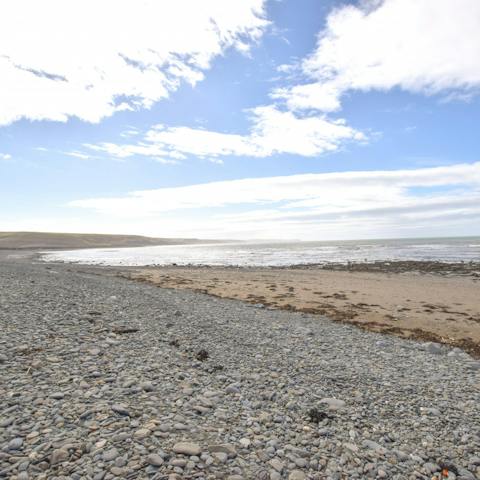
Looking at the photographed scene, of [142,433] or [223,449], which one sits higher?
[142,433]

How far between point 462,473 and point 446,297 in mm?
19365

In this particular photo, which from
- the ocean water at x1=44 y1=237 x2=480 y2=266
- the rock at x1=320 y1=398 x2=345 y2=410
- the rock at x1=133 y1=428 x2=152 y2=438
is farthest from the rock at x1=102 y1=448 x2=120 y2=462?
the ocean water at x1=44 y1=237 x2=480 y2=266

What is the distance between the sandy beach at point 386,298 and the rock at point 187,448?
389 inches

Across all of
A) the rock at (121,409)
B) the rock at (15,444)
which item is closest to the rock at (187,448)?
the rock at (121,409)

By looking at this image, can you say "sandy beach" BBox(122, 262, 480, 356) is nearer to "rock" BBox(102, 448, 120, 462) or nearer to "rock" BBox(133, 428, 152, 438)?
"rock" BBox(133, 428, 152, 438)

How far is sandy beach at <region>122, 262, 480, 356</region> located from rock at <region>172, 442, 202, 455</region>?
32.5 ft

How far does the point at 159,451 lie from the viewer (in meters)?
4.32

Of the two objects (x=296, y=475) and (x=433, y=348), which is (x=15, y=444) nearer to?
(x=296, y=475)

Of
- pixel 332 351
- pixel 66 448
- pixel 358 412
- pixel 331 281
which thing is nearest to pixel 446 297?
pixel 331 281

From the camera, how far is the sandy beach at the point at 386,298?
1423 centimetres

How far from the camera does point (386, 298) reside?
2088cm

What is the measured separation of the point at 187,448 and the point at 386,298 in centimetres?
1879

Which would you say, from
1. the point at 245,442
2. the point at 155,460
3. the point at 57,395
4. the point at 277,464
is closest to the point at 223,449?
the point at 245,442

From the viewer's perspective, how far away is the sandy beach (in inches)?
560
